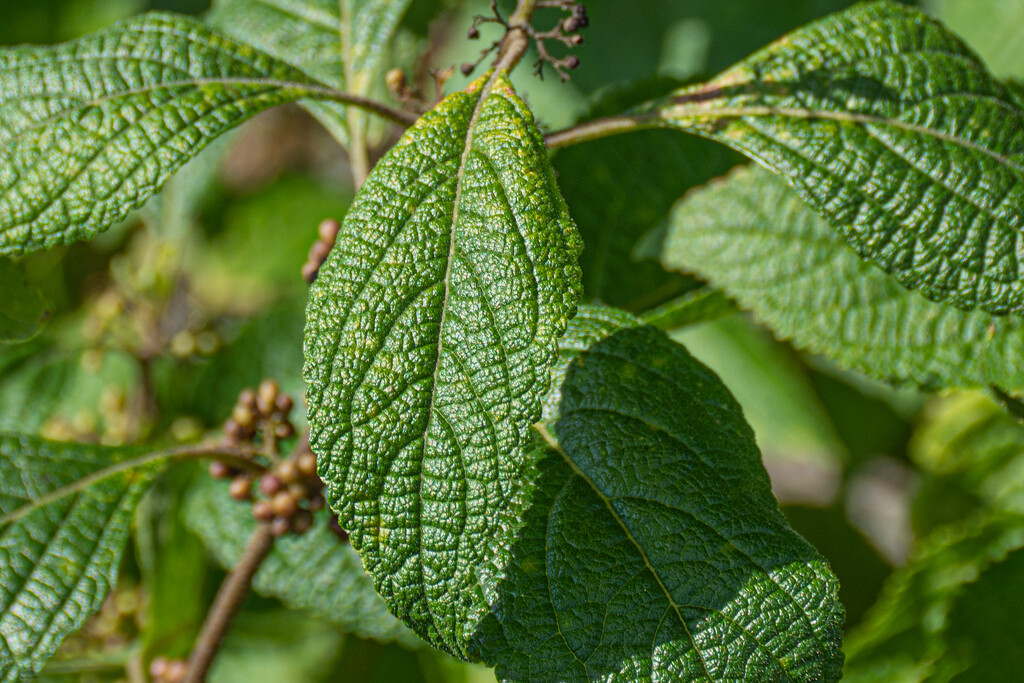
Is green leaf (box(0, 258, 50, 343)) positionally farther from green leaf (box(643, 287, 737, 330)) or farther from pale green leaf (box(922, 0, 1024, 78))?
pale green leaf (box(922, 0, 1024, 78))

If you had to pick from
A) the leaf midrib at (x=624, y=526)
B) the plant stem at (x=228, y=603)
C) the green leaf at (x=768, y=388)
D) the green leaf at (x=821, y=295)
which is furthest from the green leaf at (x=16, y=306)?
the green leaf at (x=768, y=388)

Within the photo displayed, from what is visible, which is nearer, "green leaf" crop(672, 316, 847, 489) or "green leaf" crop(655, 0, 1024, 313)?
"green leaf" crop(655, 0, 1024, 313)

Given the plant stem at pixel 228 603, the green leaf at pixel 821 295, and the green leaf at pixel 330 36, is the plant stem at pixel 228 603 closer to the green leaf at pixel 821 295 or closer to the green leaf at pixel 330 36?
the green leaf at pixel 330 36

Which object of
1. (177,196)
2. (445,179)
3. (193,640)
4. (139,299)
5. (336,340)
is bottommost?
(193,640)

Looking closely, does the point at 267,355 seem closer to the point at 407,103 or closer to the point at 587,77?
the point at 407,103

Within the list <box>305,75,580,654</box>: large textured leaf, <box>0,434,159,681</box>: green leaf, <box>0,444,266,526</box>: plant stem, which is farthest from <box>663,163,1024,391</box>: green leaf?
A: <box>0,434,159,681</box>: green leaf

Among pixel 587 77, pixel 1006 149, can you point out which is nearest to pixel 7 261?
pixel 1006 149

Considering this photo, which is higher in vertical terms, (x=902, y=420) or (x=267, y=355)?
(x=267, y=355)
